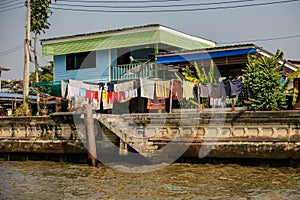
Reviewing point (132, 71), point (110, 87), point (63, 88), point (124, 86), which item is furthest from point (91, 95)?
point (132, 71)

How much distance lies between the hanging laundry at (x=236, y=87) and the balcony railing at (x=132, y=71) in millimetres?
6697

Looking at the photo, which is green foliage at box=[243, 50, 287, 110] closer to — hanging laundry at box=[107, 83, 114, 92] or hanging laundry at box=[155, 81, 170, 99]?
hanging laundry at box=[155, 81, 170, 99]

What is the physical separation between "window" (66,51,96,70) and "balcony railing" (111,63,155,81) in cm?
182

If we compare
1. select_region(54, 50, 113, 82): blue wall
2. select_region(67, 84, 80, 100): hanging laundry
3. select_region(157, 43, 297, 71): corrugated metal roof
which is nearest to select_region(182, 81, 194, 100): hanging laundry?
select_region(157, 43, 297, 71): corrugated metal roof

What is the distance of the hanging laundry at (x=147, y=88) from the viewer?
608 inches

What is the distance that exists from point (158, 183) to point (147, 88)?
16.6ft

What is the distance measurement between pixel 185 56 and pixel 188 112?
529 centimetres

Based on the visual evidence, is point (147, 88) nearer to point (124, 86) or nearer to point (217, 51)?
point (124, 86)

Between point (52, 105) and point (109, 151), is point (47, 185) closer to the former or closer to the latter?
point (109, 151)

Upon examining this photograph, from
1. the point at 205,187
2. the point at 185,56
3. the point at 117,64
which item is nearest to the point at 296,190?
the point at 205,187

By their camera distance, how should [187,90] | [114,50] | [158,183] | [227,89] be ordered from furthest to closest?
1. [114,50]
2. [187,90]
3. [227,89]
4. [158,183]

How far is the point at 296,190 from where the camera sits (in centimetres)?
1020

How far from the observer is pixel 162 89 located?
1597cm

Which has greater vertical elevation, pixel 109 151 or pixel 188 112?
pixel 188 112
